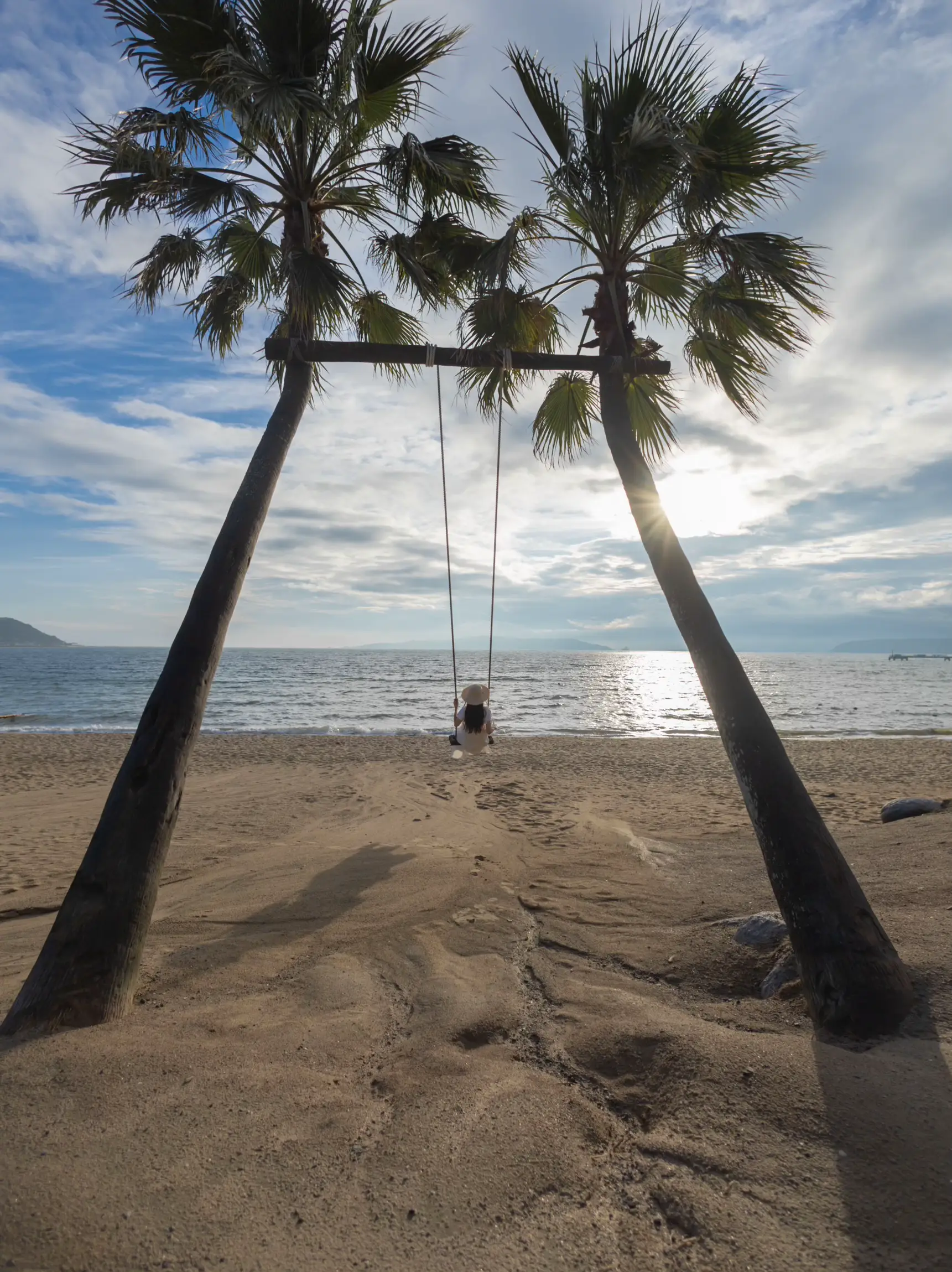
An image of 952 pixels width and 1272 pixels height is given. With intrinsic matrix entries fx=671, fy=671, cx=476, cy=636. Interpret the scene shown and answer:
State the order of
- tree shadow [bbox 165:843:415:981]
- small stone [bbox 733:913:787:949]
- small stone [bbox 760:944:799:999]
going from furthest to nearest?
tree shadow [bbox 165:843:415:981] → small stone [bbox 733:913:787:949] → small stone [bbox 760:944:799:999]

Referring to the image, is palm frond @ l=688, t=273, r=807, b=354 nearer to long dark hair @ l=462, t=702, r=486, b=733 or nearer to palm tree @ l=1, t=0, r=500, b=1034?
palm tree @ l=1, t=0, r=500, b=1034

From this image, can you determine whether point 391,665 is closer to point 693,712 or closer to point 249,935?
point 693,712

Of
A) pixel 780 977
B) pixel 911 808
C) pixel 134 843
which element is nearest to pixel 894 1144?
pixel 780 977

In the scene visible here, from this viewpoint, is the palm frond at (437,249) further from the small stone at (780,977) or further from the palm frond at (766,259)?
the small stone at (780,977)

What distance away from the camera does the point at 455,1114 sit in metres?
2.87

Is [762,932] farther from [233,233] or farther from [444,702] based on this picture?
[444,702]

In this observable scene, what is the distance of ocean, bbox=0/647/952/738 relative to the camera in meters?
25.5

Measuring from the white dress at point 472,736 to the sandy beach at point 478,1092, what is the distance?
2.40m

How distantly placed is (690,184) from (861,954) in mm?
4985

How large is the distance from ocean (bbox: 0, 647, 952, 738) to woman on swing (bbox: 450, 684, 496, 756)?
45.2ft

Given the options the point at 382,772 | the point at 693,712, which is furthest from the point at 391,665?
the point at 382,772

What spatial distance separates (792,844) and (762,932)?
4.40 ft

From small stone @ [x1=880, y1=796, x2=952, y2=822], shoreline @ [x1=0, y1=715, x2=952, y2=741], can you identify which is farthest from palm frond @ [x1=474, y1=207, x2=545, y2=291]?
shoreline @ [x1=0, y1=715, x2=952, y2=741]

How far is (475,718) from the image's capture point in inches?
357
